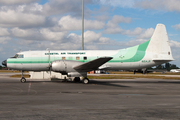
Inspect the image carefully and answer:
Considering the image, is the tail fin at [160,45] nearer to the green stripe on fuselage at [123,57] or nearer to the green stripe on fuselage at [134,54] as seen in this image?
the green stripe on fuselage at [134,54]

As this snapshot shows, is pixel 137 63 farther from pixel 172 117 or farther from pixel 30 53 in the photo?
pixel 172 117

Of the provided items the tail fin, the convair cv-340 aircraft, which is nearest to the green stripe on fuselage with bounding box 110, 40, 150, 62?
the convair cv-340 aircraft

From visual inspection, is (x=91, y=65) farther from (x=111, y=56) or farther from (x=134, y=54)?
(x=134, y=54)

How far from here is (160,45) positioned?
87.5ft

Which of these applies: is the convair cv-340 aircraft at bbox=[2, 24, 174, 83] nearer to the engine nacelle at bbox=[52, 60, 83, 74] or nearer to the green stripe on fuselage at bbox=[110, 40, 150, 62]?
the green stripe on fuselage at bbox=[110, 40, 150, 62]

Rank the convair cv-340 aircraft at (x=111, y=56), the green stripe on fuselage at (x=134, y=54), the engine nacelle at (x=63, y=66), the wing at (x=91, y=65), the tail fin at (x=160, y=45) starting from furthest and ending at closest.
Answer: the tail fin at (x=160, y=45) → the green stripe on fuselage at (x=134, y=54) → the convair cv-340 aircraft at (x=111, y=56) → the engine nacelle at (x=63, y=66) → the wing at (x=91, y=65)

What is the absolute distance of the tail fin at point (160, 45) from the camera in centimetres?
2653

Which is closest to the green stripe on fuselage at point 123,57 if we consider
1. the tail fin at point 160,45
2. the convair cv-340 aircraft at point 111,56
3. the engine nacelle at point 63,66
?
the convair cv-340 aircraft at point 111,56

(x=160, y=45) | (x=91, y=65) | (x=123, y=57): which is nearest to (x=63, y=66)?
(x=91, y=65)

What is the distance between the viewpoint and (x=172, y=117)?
7.03 metres

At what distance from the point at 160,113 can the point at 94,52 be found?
732 inches

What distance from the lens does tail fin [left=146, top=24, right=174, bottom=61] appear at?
2653cm

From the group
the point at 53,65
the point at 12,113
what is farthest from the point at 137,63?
the point at 12,113

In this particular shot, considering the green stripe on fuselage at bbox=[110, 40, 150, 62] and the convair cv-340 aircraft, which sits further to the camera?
the green stripe on fuselage at bbox=[110, 40, 150, 62]
